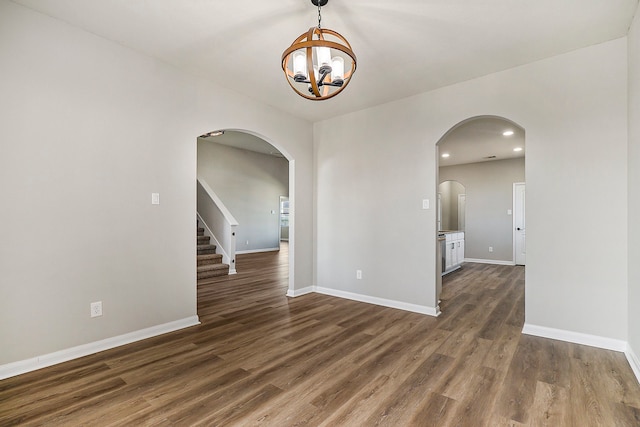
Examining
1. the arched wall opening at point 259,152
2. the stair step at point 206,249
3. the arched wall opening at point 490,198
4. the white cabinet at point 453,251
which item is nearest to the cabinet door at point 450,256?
the white cabinet at point 453,251

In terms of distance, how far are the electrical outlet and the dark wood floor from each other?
35 centimetres

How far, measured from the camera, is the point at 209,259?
245 inches

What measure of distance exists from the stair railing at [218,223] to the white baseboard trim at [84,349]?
3.06 meters

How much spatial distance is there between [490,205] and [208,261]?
708 centimetres

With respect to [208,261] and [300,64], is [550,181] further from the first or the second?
[208,261]

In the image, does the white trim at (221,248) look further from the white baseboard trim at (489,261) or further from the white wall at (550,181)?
the white baseboard trim at (489,261)

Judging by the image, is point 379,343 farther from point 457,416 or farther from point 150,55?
point 150,55

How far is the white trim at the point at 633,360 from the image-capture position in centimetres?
226

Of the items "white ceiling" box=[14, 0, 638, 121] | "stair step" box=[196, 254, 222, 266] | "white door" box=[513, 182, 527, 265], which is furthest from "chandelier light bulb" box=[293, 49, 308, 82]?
"white door" box=[513, 182, 527, 265]

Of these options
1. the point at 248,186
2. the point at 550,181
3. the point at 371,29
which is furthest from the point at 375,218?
the point at 248,186

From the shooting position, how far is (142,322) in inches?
117

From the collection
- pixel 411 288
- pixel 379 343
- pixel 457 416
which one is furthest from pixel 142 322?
pixel 411 288

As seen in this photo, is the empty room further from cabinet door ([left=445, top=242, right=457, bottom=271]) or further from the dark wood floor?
cabinet door ([left=445, top=242, right=457, bottom=271])

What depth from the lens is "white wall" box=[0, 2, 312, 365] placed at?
2.31 meters
